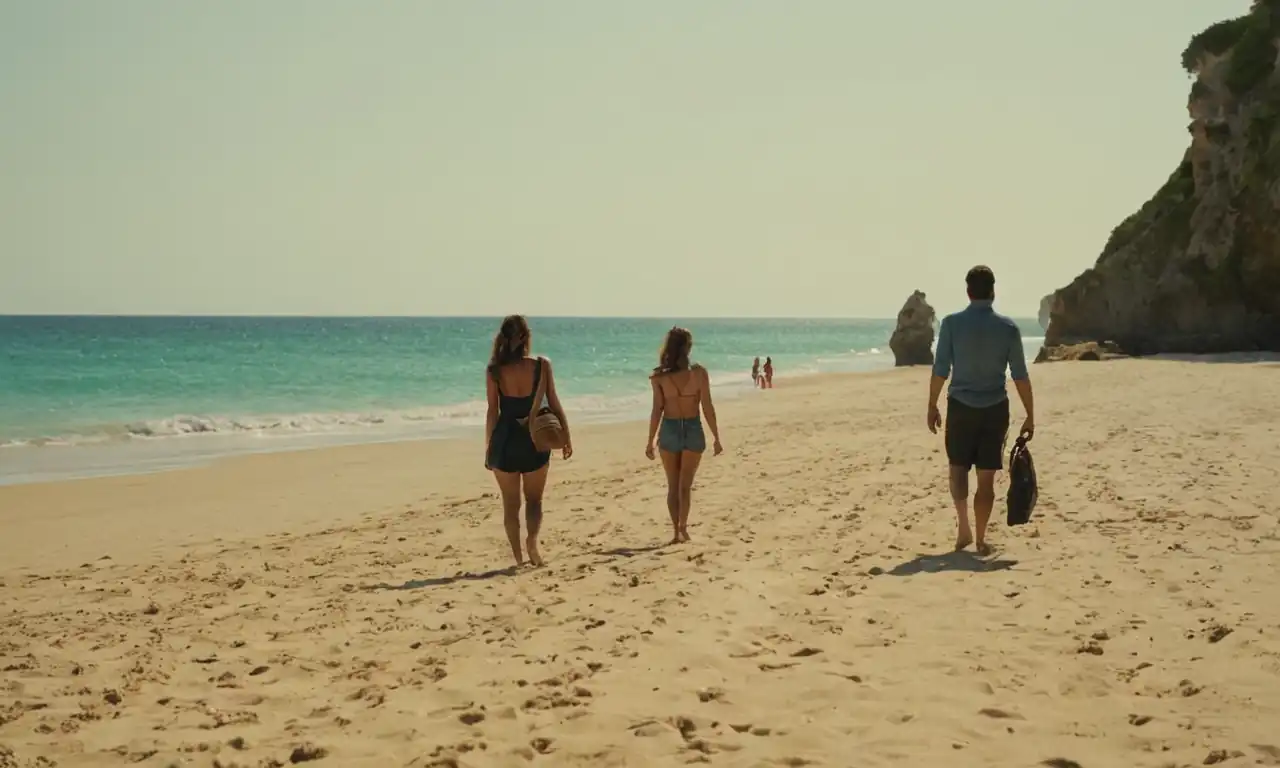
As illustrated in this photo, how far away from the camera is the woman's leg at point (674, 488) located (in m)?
8.24

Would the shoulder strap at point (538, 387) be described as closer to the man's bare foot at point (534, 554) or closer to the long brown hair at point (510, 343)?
the long brown hair at point (510, 343)

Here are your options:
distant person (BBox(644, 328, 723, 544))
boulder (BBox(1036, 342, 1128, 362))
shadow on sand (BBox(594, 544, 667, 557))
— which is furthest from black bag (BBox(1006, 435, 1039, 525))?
boulder (BBox(1036, 342, 1128, 362))

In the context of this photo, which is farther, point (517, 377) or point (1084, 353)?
point (1084, 353)

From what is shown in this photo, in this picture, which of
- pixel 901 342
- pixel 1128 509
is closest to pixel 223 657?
pixel 1128 509

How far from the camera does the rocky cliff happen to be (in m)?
31.9

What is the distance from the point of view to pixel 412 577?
7270 mm

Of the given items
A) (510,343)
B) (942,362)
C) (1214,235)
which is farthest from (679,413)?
(1214,235)

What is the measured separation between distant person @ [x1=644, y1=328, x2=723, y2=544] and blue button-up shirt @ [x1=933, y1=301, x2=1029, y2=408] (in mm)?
1997

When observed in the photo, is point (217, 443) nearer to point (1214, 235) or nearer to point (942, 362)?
point (942, 362)

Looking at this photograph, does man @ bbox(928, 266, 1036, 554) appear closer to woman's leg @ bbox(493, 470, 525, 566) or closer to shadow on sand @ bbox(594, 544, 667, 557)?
shadow on sand @ bbox(594, 544, 667, 557)

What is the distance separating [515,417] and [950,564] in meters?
3.18

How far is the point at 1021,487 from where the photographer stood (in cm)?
723

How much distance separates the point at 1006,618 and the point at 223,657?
403cm

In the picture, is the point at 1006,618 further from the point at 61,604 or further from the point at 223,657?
the point at 61,604
